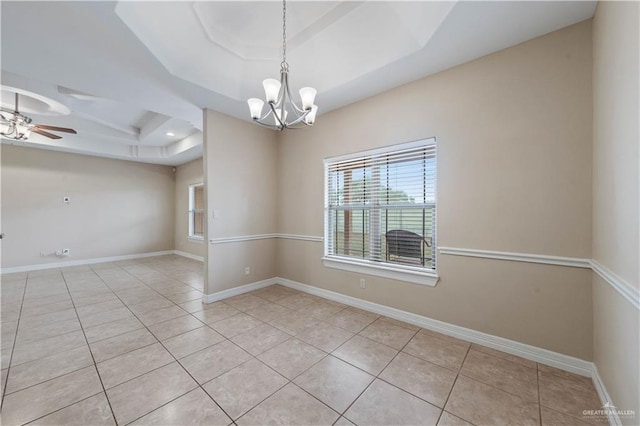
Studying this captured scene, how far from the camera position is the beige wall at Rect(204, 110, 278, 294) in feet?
11.1

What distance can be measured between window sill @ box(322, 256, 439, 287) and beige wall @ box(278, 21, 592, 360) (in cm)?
9

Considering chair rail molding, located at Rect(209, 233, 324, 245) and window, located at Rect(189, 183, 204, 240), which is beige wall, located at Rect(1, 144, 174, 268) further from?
chair rail molding, located at Rect(209, 233, 324, 245)

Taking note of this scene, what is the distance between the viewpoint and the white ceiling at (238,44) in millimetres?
1845

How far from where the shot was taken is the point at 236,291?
362 cm

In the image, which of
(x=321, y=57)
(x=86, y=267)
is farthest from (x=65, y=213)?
(x=321, y=57)

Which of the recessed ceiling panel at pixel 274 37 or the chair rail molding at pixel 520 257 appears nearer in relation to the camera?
the chair rail molding at pixel 520 257

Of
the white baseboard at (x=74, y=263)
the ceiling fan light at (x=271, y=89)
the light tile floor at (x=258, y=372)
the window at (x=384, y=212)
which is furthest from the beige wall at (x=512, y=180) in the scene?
the white baseboard at (x=74, y=263)

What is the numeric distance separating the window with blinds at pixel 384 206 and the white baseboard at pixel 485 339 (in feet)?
1.82

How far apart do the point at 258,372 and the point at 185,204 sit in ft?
19.9

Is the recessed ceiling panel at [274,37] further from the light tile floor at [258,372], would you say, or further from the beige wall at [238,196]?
the light tile floor at [258,372]

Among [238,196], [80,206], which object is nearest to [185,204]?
[80,206]

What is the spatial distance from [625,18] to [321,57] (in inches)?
89.3

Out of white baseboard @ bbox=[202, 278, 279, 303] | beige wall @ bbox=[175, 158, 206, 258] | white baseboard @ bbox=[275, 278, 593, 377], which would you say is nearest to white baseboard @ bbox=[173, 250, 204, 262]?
beige wall @ bbox=[175, 158, 206, 258]

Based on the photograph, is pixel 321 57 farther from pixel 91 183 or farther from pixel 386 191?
pixel 91 183
